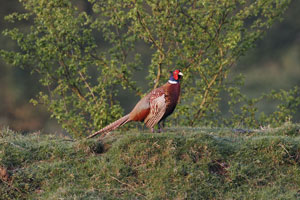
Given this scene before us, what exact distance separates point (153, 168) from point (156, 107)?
4.53 ft

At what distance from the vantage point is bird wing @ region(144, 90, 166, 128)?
762 centimetres

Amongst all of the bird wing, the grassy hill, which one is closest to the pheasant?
the bird wing

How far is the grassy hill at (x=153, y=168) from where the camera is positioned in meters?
6.22

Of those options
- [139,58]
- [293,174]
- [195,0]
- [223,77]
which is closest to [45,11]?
[139,58]

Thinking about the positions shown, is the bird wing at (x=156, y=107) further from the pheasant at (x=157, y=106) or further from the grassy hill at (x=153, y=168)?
the grassy hill at (x=153, y=168)

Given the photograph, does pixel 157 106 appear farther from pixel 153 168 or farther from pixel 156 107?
pixel 153 168

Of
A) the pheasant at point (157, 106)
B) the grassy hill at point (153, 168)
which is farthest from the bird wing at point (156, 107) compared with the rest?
the grassy hill at point (153, 168)

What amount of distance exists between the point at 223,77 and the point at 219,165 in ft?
22.5

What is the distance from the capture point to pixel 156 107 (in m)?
7.67

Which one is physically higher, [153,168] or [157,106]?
[157,106]

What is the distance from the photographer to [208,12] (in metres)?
12.5

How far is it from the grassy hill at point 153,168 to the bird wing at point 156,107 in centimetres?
62

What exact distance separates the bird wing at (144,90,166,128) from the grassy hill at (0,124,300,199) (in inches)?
24.3

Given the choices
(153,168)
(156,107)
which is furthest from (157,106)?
(153,168)
